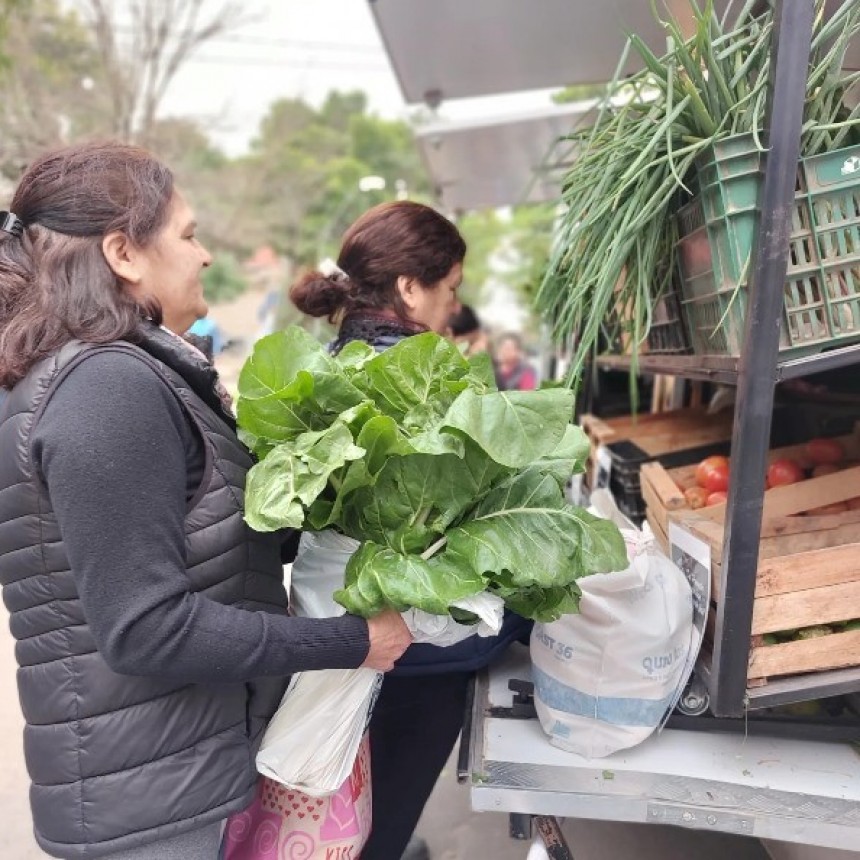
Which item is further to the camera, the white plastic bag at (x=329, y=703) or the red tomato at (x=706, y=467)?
the red tomato at (x=706, y=467)

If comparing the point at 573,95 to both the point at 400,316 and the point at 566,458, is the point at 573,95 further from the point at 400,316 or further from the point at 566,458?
the point at 566,458

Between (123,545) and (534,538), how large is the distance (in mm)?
722

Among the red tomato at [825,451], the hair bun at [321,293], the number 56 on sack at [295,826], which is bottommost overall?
the number 56 on sack at [295,826]

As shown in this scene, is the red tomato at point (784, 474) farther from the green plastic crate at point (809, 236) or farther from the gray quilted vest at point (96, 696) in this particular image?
the gray quilted vest at point (96, 696)

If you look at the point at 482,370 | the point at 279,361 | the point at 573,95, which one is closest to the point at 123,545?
the point at 279,361

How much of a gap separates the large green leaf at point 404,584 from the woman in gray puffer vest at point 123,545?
2.2 inches

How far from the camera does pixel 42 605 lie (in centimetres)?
133

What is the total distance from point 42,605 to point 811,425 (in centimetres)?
259

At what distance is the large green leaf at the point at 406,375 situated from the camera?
1500mm

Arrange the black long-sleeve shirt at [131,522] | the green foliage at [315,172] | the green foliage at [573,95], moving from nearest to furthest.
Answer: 1. the black long-sleeve shirt at [131,522]
2. the green foliage at [573,95]
3. the green foliage at [315,172]

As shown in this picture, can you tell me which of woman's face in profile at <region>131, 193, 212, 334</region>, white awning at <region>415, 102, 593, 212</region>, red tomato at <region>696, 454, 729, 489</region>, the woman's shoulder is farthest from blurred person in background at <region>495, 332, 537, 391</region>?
the woman's shoulder

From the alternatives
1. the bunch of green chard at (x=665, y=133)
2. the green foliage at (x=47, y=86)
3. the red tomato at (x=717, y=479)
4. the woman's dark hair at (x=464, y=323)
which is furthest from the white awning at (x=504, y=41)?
the green foliage at (x=47, y=86)

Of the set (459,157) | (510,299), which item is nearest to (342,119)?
(510,299)

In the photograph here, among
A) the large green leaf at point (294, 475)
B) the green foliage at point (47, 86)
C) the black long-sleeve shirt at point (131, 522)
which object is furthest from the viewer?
the green foliage at point (47, 86)
